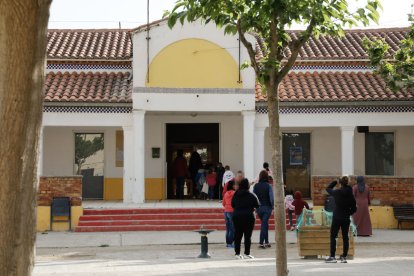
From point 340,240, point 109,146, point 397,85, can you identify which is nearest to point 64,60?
point 109,146

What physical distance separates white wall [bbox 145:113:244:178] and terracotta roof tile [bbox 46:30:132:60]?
249 centimetres

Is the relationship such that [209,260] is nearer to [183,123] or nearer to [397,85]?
[397,85]

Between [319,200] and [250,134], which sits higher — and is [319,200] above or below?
below

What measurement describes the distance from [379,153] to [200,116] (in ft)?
20.5

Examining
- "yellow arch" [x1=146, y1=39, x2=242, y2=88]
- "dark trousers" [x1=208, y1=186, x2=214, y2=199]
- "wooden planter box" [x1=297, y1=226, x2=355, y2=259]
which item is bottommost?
"wooden planter box" [x1=297, y1=226, x2=355, y2=259]

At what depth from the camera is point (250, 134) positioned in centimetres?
2308

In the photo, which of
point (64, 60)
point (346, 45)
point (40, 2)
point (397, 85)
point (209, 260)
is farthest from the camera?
point (346, 45)

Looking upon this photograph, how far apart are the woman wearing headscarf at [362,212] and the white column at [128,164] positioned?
7.24 m

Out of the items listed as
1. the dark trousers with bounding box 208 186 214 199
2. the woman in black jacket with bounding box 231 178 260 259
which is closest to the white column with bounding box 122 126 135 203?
the dark trousers with bounding box 208 186 214 199

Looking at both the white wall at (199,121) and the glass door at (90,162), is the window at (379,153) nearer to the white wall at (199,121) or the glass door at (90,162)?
the white wall at (199,121)

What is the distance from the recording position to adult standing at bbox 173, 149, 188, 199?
2497 centimetres

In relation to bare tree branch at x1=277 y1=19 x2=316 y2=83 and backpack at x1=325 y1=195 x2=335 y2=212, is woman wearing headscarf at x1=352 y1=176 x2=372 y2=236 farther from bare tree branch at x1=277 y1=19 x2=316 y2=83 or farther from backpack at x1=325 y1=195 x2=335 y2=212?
bare tree branch at x1=277 y1=19 x2=316 y2=83

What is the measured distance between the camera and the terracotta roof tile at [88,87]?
22875 mm

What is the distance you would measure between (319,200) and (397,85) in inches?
182
